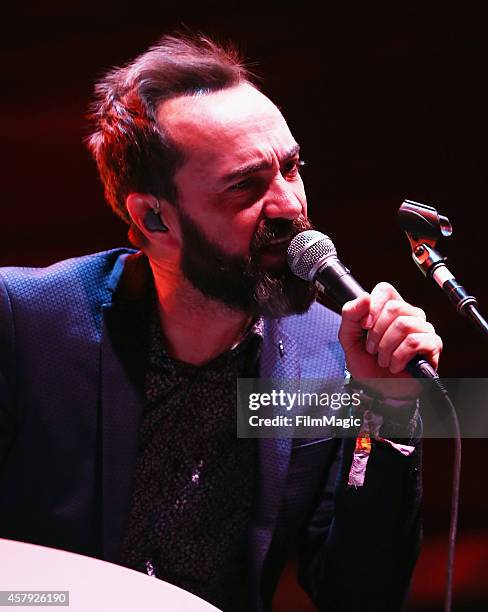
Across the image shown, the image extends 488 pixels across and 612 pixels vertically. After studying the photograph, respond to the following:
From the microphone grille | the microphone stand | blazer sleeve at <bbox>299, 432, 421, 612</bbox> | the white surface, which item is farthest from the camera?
blazer sleeve at <bbox>299, 432, 421, 612</bbox>

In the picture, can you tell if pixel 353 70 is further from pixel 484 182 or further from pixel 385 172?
pixel 484 182

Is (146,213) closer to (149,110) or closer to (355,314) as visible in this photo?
(149,110)

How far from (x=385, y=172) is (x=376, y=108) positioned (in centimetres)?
16

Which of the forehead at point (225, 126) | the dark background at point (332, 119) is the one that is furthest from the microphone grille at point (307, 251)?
the dark background at point (332, 119)

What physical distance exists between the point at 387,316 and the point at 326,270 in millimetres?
127

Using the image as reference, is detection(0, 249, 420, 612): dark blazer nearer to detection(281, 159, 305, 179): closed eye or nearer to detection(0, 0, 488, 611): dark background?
detection(281, 159, 305, 179): closed eye

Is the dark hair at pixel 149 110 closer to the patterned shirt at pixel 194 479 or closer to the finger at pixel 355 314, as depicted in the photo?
the patterned shirt at pixel 194 479

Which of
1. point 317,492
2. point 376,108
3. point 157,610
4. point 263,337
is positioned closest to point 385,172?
point 376,108

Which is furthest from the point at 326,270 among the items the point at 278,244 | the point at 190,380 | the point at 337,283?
the point at 190,380

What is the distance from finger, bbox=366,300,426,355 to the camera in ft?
4.15

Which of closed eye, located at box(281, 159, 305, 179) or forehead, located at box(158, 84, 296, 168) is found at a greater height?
forehead, located at box(158, 84, 296, 168)

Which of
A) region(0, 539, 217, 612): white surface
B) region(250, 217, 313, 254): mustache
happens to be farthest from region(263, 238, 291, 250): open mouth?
region(0, 539, 217, 612): white surface

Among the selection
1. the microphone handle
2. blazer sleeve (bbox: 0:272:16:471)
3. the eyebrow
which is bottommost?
blazer sleeve (bbox: 0:272:16:471)

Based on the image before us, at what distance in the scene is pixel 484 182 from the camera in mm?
2336
